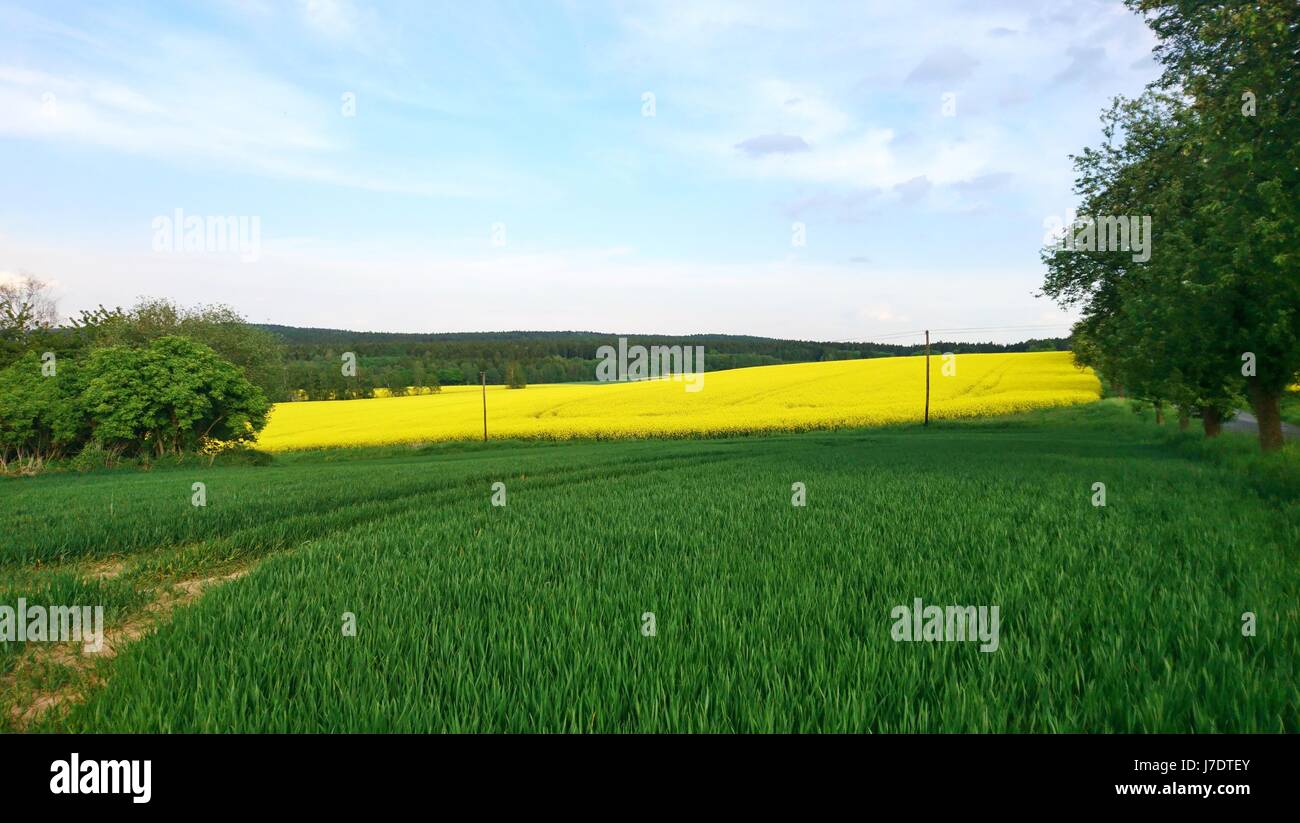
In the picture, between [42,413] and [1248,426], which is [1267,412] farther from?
[42,413]

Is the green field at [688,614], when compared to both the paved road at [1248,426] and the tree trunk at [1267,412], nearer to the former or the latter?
the tree trunk at [1267,412]

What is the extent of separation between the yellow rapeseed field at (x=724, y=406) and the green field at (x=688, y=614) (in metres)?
31.1

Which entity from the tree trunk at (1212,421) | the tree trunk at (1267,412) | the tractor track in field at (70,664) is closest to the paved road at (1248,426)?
the tree trunk at (1212,421)

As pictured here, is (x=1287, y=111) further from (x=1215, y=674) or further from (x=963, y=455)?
(x=1215, y=674)

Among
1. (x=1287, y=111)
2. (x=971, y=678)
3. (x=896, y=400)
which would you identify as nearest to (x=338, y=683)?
(x=971, y=678)

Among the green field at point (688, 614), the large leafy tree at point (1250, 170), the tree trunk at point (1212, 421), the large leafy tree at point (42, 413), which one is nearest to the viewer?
the green field at point (688, 614)

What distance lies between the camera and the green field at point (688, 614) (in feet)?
10.6

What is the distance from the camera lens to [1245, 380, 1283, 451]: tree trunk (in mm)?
17562

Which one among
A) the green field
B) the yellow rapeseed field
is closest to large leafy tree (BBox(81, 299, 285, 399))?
the yellow rapeseed field

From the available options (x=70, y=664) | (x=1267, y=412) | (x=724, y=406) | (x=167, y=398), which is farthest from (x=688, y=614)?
(x=724, y=406)

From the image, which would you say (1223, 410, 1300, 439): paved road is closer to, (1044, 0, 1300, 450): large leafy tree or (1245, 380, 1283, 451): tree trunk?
(1044, 0, 1300, 450): large leafy tree

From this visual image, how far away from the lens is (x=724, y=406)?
176 ft

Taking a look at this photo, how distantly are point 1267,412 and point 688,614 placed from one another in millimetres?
21477
